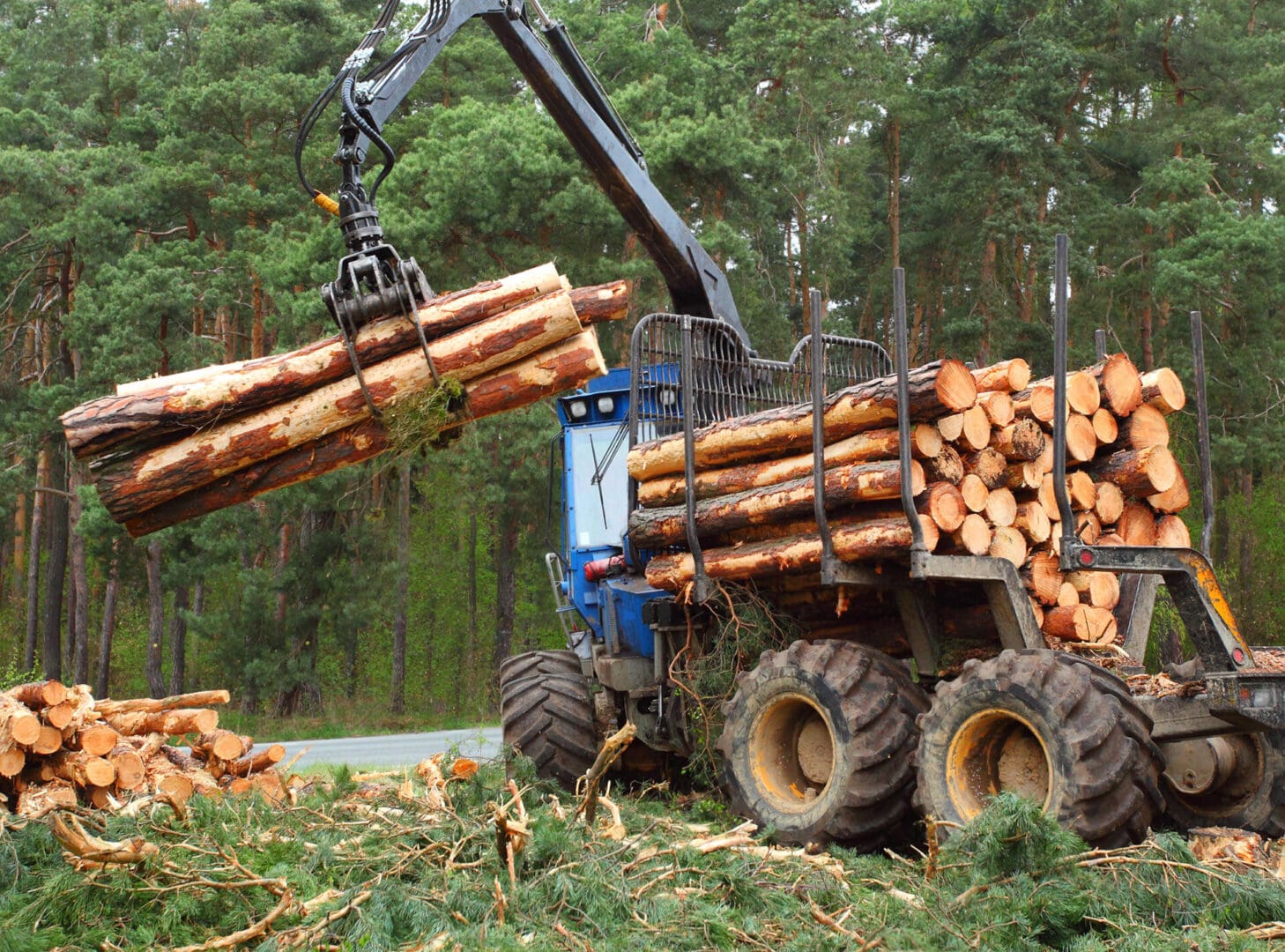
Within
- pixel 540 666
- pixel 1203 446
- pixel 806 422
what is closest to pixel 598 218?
pixel 540 666

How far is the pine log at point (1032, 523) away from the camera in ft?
24.7

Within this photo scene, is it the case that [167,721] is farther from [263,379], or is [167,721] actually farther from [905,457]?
[905,457]

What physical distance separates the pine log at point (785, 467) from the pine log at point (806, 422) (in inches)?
2.3

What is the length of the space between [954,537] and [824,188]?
22772mm

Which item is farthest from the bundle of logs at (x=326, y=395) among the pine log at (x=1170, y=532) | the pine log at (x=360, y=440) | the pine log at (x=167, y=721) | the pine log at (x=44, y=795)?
the pine log at (x=1170, y=532)

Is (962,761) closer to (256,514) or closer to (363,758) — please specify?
(363,758)

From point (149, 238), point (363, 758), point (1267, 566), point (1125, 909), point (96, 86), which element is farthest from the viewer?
point (96, 86)

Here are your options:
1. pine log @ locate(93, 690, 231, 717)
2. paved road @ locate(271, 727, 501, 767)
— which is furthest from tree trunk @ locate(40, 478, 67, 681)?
pine log @ locate(93, 690, 231, 717)

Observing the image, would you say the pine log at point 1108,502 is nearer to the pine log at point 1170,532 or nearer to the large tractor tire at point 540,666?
the pine log at point 1170,532

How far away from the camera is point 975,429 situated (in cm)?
723

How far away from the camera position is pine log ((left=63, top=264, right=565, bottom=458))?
602 centimetres

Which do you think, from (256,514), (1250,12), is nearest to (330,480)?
(256,514)

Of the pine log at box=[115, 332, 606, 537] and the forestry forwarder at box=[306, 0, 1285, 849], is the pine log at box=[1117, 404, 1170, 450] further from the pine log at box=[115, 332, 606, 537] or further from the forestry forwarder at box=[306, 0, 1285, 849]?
the pine log at box=[115, 332, 606, 537]

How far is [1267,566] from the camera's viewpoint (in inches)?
1091
